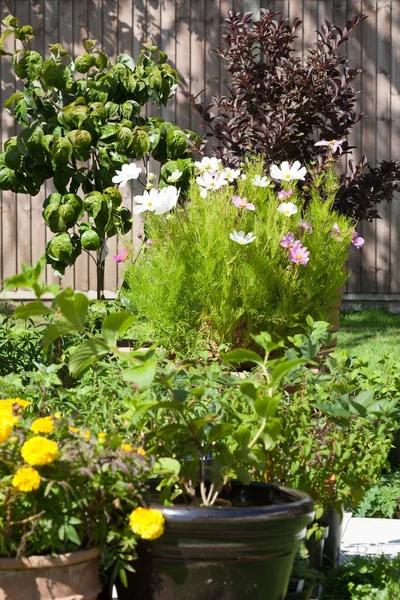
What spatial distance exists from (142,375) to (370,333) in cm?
518

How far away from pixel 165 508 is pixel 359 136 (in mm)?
6554

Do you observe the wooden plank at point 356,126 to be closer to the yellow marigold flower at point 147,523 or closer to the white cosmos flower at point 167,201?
the white cosmos flower at point 167,201

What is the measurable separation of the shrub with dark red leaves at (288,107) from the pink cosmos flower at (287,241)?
4.71 feet

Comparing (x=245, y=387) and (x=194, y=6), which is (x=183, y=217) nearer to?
(x=245, y=387)

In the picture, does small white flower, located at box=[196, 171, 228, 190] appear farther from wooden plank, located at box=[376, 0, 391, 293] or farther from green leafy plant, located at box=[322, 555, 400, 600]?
wooden plank, located at box=[376, 0, 391, 293]

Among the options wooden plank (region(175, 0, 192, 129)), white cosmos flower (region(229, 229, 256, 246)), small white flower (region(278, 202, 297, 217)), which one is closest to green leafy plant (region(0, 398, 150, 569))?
white cosmos flower (region(229, 229, 256, 246))

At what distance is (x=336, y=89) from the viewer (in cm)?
518

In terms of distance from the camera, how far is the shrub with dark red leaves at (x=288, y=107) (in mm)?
5184

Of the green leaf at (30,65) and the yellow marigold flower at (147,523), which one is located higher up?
the green leaf at (30,65)

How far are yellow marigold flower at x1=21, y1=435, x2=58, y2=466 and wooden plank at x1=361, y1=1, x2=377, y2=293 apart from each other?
21.3 feet

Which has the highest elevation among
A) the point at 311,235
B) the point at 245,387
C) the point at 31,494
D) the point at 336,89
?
the point at 336,89

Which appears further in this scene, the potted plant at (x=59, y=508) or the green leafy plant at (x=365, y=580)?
the green leafy plant at (x=365, y=580)

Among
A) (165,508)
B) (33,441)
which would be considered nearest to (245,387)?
(165,508)

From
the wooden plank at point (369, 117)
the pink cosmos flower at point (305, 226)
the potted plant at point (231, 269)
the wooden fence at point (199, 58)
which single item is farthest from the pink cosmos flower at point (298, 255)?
the wooden plank at point (369, 117)
